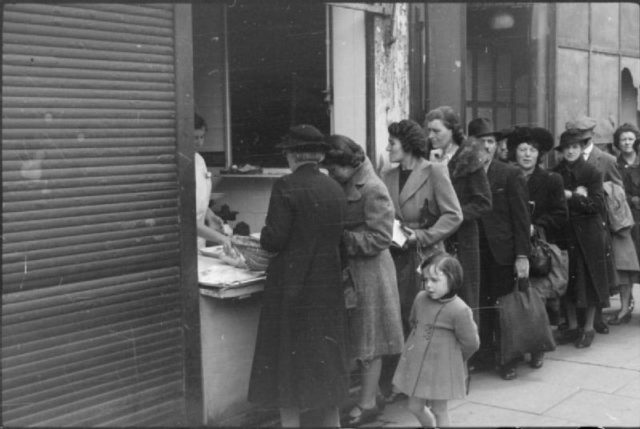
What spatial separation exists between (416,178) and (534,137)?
5.68 ft

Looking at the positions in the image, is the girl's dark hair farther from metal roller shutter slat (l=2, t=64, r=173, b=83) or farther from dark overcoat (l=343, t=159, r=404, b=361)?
metal roller shutter slat (l=2, t=64, r=173, b=83)

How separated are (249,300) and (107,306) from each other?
106cm

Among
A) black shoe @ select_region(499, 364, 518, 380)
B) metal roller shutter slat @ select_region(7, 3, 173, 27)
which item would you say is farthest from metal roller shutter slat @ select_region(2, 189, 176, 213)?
black shoe @ select_region(499, 364, 518, 380)

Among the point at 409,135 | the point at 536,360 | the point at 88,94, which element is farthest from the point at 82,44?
the point at 536,360

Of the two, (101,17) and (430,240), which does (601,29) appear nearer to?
(430,240)

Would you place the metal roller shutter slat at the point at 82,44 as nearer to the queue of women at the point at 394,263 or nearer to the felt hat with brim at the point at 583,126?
the queue of women at the point at 394,263

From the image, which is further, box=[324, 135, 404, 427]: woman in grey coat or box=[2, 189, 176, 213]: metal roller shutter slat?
box=[324, 135, 404, 427]: woman in grey coat

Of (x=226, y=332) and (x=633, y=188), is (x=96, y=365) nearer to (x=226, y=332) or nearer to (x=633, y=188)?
(x=226, y=332)

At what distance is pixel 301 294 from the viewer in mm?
4766

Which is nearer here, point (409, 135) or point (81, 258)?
point (81, 258)

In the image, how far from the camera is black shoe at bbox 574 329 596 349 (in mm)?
7566

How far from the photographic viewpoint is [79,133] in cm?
442

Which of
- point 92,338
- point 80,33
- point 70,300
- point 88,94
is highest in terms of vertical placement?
point 80,33

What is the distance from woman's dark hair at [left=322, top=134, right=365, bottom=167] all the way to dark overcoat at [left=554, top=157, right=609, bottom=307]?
2.91m
